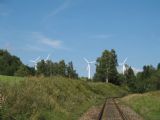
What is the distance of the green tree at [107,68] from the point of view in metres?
184

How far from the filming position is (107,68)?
18362 cm

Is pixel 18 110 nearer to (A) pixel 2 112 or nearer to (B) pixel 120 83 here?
(A) pixel 2 112

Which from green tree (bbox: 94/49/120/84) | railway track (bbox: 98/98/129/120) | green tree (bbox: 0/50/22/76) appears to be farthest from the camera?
green tree (bbox: 94/49/120/84)

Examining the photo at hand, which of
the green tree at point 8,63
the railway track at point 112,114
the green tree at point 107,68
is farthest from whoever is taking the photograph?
the green tree at point 107,68

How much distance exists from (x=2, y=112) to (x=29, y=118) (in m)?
3.06

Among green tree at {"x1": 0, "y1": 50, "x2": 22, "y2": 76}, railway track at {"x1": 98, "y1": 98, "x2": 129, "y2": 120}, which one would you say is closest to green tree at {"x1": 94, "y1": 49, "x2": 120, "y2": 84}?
green tree at {"x1": 0, "y1": 50, "x2": 22, "y2": 76}

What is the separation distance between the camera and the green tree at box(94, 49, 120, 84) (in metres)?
184

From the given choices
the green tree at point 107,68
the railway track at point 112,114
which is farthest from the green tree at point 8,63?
the railway track at point 112,114

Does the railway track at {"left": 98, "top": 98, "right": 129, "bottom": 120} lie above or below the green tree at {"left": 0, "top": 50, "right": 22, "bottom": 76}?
below

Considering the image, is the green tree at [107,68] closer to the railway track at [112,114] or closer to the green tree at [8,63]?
the green tree at [8,63]

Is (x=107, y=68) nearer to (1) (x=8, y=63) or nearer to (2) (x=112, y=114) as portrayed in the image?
(1) (x=8, y=63)

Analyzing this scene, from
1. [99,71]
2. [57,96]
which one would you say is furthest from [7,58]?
[57,96]

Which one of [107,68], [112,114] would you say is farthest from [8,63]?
[112,114]

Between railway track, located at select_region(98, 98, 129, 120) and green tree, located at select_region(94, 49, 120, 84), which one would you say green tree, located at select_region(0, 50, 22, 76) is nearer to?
green tree, located at select_region(94, 49, 120, 84)
